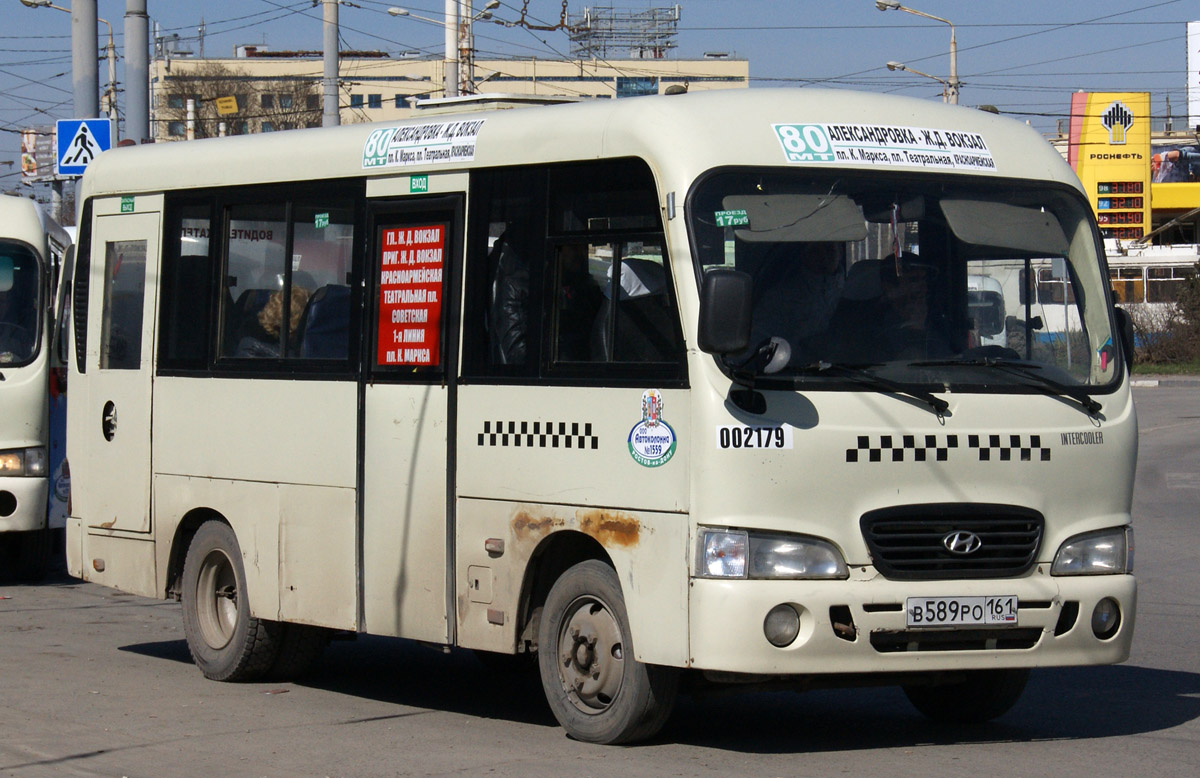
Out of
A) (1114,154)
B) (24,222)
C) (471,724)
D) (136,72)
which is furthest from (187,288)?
(1114,154)

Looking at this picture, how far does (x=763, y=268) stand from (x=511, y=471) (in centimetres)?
153

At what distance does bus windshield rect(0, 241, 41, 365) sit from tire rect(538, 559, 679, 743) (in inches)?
324

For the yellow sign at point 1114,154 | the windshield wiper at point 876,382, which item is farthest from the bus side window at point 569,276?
the yellow sign at point 1114,154

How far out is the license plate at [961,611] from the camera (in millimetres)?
6988

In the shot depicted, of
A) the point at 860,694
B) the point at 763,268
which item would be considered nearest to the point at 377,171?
the point at 763,268

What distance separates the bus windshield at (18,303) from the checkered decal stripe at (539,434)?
772cm

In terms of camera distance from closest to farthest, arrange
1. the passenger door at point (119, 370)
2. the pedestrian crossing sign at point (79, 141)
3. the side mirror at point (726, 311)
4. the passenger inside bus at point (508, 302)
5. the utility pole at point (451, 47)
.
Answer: the side mirror at point (726, 311) < the passenger inside bus at point (508, 302) < the passenger door at point (119, 370) < the pedestrian crossing sign at point (79, 141) < the utility pole at point (451, 47)

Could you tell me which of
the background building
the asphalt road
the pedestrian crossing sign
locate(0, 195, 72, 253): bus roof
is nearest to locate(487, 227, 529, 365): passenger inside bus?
the asphalt road

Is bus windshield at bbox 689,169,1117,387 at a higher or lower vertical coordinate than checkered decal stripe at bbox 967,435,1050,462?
higher

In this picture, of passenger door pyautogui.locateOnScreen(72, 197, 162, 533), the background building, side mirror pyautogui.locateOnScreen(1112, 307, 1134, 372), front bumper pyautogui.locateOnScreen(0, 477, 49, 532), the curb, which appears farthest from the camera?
the background building

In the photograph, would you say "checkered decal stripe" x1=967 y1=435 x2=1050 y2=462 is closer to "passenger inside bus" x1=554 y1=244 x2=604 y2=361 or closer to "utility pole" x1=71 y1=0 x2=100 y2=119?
"passenger inside bus" x1=554 y1=244 x2=604 y2=361

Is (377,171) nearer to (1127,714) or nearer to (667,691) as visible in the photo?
(667,691)

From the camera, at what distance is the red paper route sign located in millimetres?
8352

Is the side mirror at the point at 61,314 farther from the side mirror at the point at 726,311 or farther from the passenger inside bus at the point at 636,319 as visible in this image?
the side mirror at the point at 726,311
